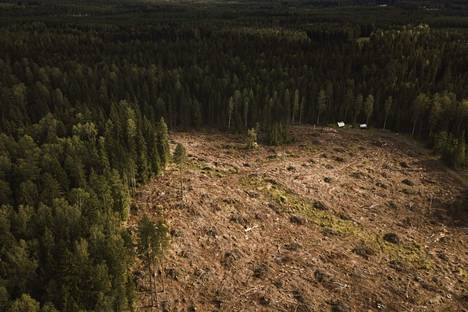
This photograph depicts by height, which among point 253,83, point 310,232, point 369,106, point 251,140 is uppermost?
point 253,83

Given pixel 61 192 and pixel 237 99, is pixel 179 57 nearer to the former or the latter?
pixel 237 99

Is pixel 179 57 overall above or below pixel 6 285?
above

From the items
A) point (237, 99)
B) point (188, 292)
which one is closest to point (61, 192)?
point (188, 292)

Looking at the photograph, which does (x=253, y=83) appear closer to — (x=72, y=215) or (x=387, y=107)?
(x=387, y=107)

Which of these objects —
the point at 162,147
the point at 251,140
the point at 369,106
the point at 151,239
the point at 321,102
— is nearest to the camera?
the point at 151,239

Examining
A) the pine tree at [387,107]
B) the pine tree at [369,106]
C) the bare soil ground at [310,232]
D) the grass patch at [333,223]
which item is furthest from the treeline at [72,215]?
the pine tree at [387,107]

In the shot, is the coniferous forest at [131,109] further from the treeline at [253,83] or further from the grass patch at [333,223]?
the grass patch at [333,223]

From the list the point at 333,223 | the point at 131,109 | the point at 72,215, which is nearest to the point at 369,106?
the point at 333,223
